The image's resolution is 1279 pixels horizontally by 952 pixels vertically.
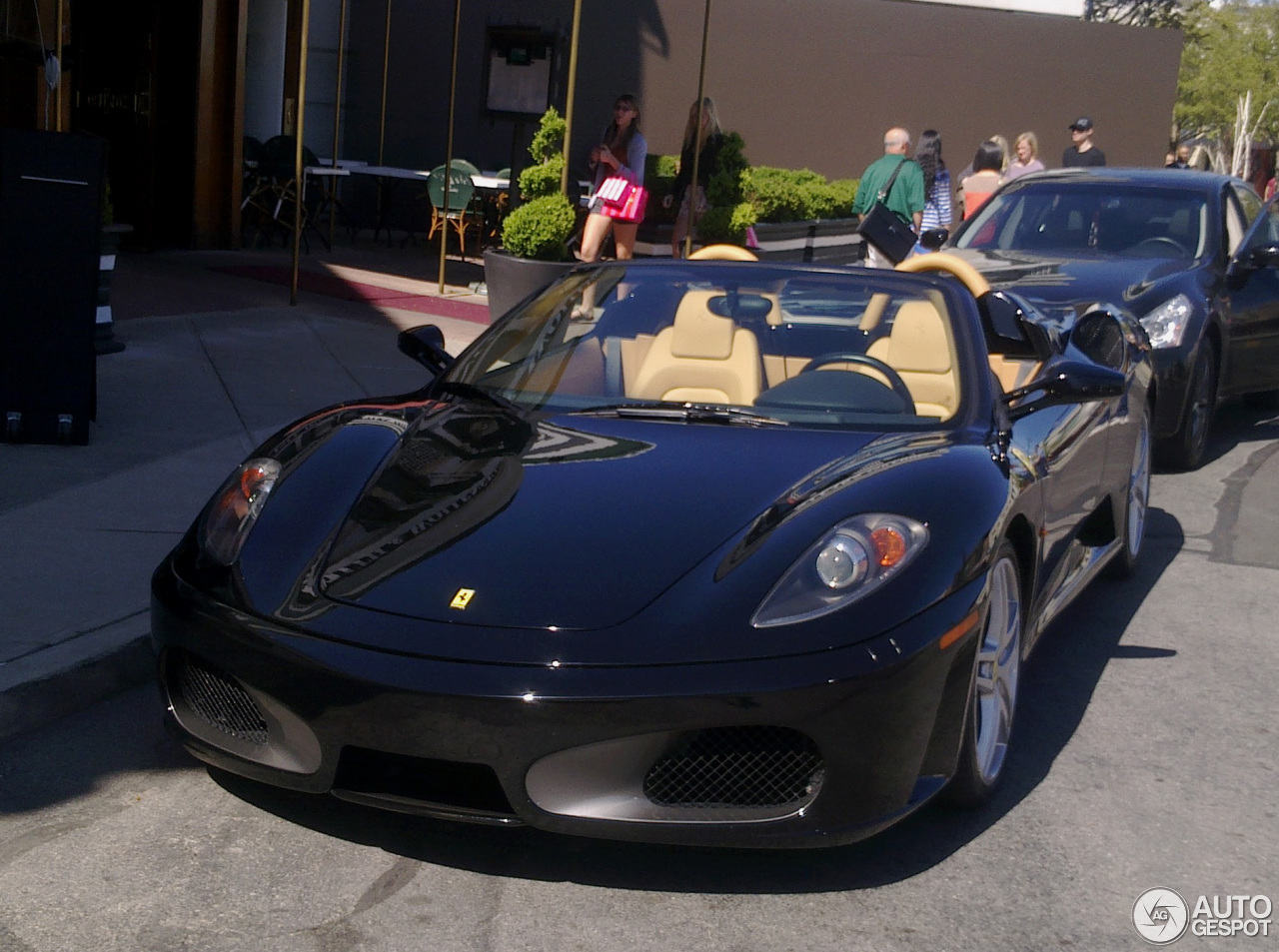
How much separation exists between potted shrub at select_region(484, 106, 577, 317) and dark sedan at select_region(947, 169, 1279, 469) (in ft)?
10.6

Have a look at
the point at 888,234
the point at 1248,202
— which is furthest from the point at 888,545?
the point at 1248,202

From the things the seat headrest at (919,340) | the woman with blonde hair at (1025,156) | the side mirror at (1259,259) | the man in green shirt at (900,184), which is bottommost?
the seat headrest at (919,340)

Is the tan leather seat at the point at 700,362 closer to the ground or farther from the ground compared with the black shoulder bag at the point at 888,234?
closer to the ground

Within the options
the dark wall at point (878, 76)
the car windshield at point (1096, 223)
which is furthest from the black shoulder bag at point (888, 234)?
the dark wall at point (878, 76)

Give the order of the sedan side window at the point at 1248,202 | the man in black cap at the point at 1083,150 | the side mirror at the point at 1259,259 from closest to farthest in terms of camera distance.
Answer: the side mirror at the point at 1259,259 → the sedan side window at the point at 1248,202 → the man in black cap at the point at 1083,150

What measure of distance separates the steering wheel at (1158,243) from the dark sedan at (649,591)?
464 cm

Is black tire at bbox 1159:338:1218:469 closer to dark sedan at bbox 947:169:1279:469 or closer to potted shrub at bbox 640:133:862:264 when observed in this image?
dark sedan at bbox 947:169:1279:469

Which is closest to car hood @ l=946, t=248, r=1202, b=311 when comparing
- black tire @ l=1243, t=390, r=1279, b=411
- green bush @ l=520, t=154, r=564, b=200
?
black tire @ l=1243, t=390, r=1279, b=411

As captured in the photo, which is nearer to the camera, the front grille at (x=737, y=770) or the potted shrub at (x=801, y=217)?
the front grille at (x=737, y=770)

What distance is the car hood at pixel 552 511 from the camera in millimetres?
3168

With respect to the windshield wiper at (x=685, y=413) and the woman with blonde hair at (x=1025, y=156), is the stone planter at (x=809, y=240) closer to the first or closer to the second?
the woman with blonde hair at (x=1025, y=156)

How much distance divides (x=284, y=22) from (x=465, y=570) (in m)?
15.4

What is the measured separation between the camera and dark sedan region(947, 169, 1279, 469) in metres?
7.89

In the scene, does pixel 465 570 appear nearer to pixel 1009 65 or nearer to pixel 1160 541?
pixel 1160 541
